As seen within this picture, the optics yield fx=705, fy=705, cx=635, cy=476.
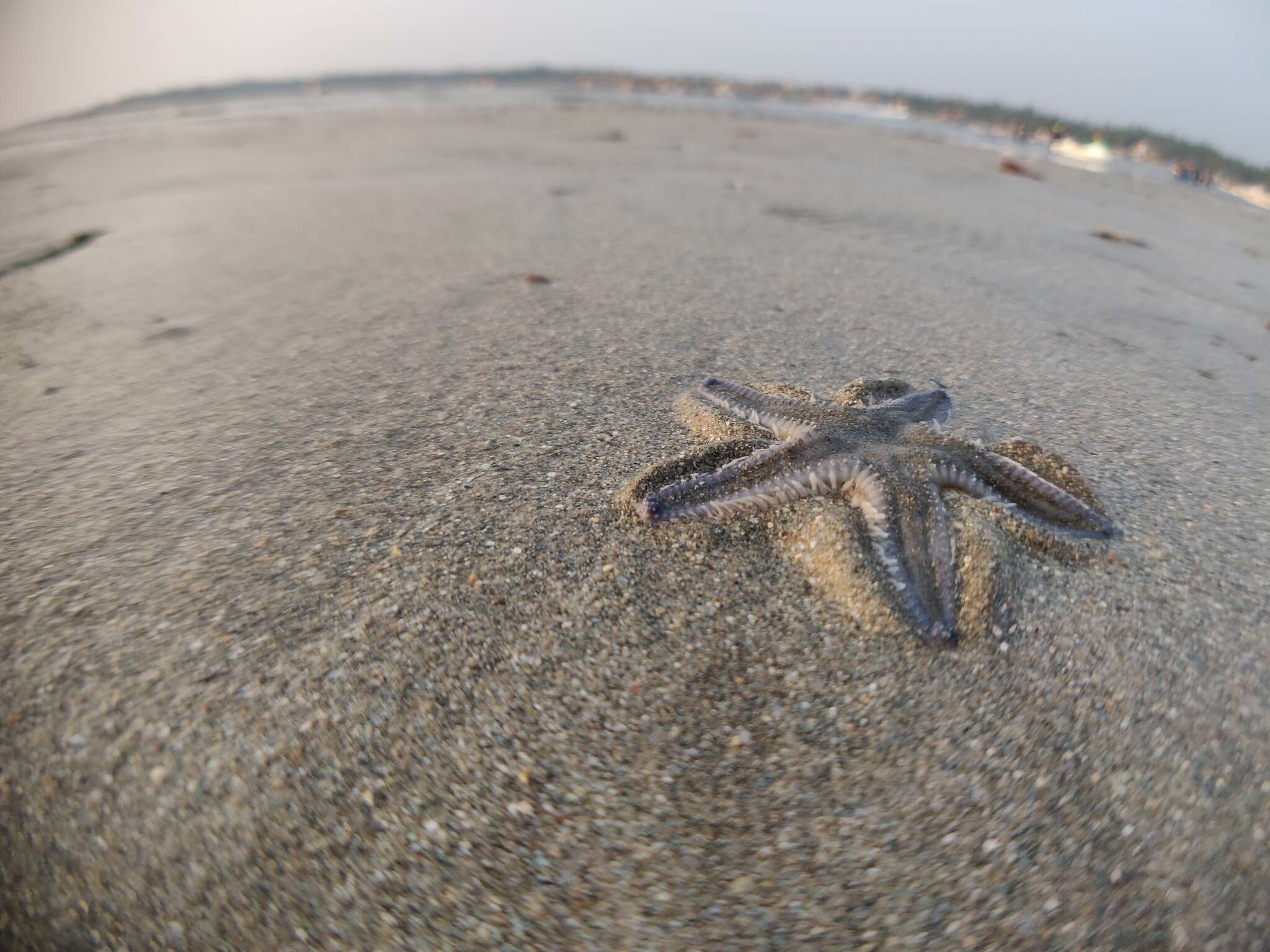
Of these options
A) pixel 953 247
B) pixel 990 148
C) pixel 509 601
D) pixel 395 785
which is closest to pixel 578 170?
pixel 953 247

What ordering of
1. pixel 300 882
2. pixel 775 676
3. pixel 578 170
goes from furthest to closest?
pixel 578 170 → pixel 775 676 → pixel 300 882

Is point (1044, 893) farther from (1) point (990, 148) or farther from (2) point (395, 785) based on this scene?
(1) point (990, 148)

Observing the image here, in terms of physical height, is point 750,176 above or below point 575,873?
above

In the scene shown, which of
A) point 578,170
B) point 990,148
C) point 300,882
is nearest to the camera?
point 300,882

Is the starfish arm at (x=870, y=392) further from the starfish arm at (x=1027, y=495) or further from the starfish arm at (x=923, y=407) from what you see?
the starfish arm at (x=1027, y=495)

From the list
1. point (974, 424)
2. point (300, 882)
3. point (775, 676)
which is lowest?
point (300, 882)

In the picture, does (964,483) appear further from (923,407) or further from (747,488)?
(747,488)

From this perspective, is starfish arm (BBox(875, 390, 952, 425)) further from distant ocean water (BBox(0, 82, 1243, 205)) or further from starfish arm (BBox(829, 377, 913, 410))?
distant ocean water (BBox(0, 82, 1243, 205))

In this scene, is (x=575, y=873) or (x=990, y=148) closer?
(x=575, y=873)
